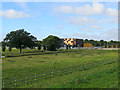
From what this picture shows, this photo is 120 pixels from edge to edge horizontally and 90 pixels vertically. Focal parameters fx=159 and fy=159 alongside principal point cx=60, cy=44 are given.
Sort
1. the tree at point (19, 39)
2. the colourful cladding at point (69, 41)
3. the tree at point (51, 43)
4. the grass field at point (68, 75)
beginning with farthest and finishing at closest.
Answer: the colourful cladding at point (69, 41) → the tree at point (51, 43) → the tree at point (19, 39) → the grass field at point (68, 75)

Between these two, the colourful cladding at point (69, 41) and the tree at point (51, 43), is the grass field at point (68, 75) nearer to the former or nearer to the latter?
the tree at point (51, 43)

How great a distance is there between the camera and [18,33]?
95.6 m

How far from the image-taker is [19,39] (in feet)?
303

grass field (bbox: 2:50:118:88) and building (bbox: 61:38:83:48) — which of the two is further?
building (bbox: 61:38:83:48)

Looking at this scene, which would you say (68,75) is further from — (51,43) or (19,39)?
(51,43)

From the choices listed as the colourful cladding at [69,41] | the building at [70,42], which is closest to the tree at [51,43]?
the building at [70,42]

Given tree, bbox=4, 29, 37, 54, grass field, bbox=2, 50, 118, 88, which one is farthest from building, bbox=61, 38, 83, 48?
grass field, bbox=2, 50, 118, 88

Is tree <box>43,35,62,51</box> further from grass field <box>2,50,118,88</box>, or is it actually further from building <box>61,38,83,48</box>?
grass field <box>2,50,118,88</box>

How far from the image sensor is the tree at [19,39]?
92.1 meters

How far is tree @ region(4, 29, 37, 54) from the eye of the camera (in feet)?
302

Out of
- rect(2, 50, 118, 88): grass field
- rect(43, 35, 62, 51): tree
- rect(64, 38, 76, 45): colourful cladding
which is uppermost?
rect(64, 38, 76, 45): colourful cladding

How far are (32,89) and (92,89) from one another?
6395 mm

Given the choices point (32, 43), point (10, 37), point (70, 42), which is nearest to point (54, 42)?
point (32, 43)

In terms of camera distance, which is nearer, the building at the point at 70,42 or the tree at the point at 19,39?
the tree at the point at 19,39
